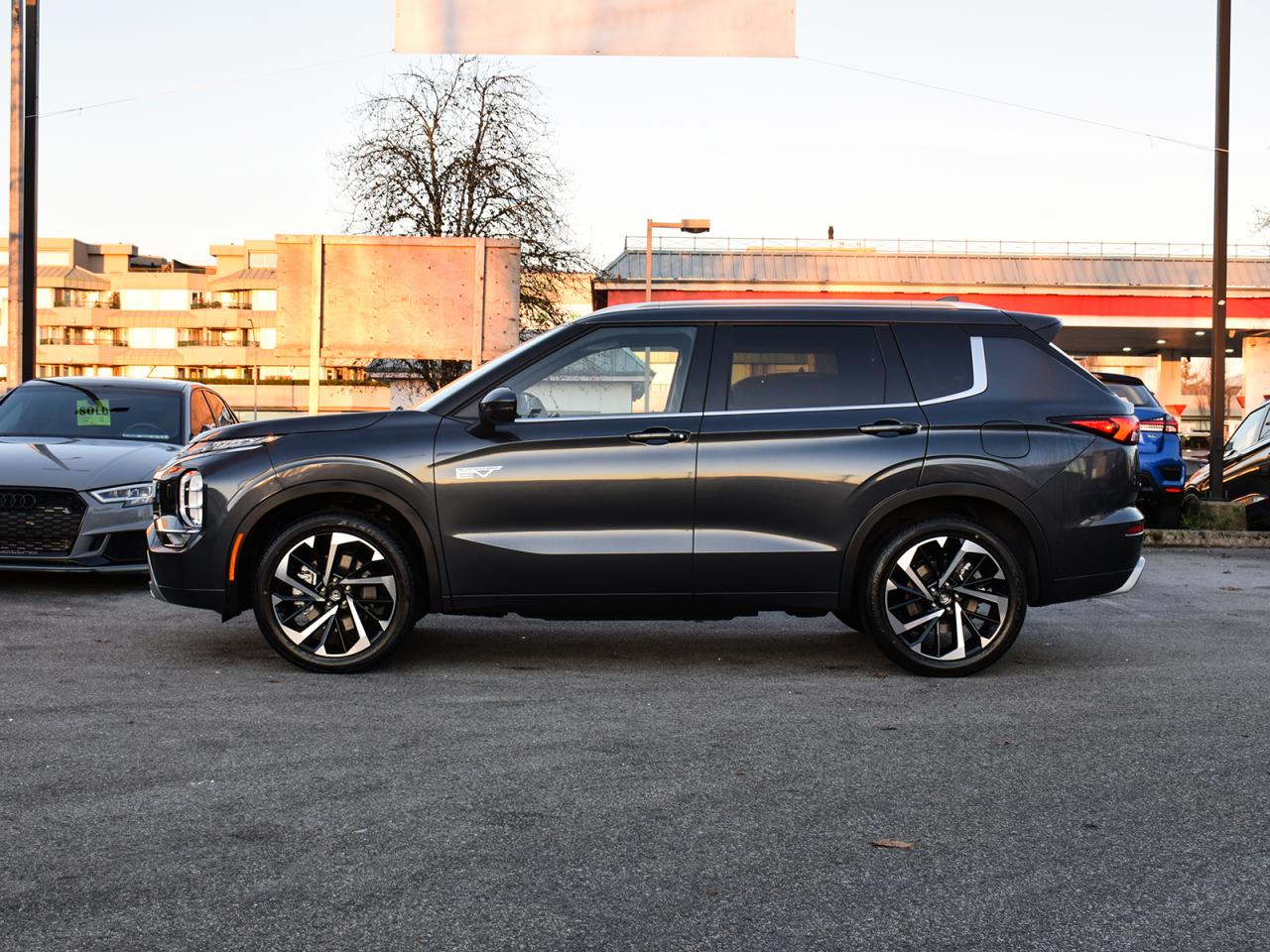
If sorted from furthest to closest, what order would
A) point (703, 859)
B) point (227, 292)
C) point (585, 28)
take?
point (227, 292), point (585, 28), point (703, 859)

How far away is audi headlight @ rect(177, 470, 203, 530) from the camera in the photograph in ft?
21.8

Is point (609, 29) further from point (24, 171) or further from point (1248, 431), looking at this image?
point (1248, 431)

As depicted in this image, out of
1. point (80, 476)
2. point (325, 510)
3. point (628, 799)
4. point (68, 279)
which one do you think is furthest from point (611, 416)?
point (68, 279)

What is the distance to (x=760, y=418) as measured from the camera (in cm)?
661

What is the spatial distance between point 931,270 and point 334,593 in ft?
154

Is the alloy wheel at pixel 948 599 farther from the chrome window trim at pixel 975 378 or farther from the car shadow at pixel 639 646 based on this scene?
the chrome window trim at pixel 975 378

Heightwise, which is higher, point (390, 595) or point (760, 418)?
point (760, 418)

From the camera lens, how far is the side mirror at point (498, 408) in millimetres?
6418

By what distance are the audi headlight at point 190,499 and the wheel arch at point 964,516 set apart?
117 inches

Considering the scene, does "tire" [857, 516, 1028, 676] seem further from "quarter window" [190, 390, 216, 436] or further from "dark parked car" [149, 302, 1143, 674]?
"quarter window" [190, 390, 216, 436]

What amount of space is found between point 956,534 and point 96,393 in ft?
24.1

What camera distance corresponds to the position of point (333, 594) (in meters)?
6.61

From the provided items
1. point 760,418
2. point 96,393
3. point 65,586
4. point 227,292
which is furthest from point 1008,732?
point 227,292

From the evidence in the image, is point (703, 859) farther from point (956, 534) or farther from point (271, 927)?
point (956, 534)
